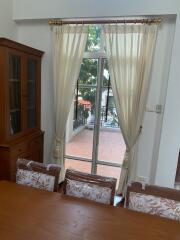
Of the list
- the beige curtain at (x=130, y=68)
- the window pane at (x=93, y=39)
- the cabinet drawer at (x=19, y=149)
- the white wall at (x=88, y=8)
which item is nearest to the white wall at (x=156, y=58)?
the white wall at (x=88, y=8)

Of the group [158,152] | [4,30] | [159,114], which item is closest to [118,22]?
[159,114]

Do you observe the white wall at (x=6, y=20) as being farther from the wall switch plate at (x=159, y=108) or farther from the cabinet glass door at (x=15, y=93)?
the wall switch plate at (x=159, y=108)

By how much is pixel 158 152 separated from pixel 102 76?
128cm

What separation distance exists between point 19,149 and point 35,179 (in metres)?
0.89

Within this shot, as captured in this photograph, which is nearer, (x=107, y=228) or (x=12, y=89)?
(x=107, y=228)

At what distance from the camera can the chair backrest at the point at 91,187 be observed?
1.50m

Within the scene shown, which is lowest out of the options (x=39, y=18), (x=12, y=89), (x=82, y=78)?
(x=12, y=89)

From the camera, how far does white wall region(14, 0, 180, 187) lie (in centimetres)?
231

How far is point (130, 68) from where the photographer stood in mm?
2510

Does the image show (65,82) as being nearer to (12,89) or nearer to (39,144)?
(12,89)

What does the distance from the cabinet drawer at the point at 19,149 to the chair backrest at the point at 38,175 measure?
69 centimetres

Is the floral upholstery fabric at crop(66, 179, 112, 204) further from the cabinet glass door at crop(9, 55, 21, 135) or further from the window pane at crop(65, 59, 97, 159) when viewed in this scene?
the window pane at crop(65, 59, 97, 159)

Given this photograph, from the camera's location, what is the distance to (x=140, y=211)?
1.39 metres

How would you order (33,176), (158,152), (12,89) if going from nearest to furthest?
(33,176) < (12,89) < (158,152)
